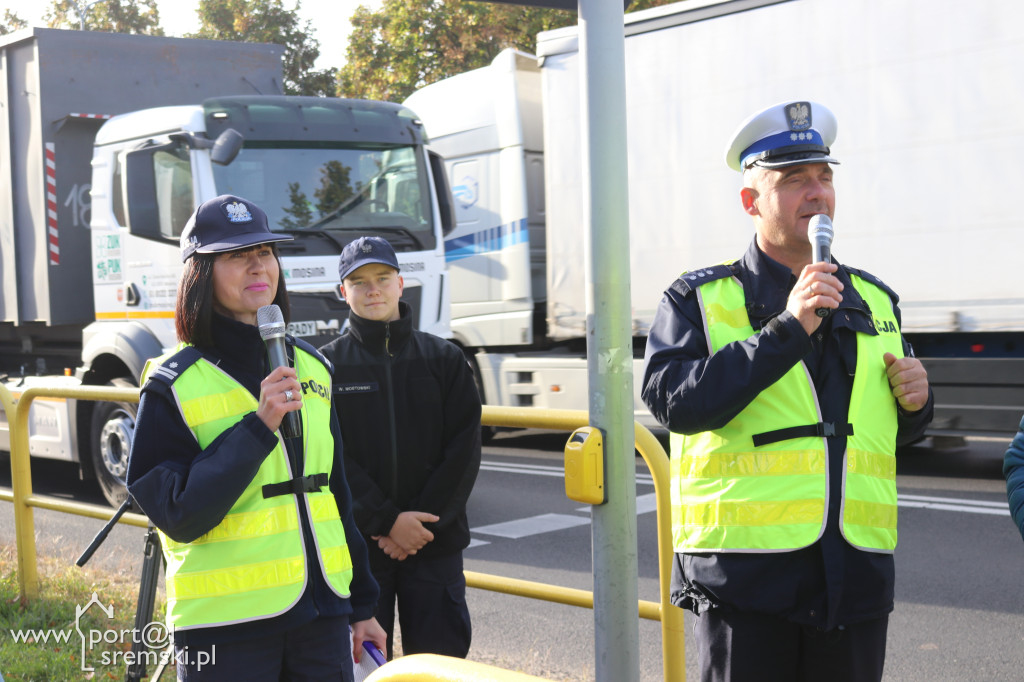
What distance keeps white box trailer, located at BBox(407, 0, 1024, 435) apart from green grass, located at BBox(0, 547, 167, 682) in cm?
429

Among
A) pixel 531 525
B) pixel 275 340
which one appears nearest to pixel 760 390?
pixel 275 340

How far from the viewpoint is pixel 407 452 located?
359 centimetres

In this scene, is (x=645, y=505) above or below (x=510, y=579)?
below

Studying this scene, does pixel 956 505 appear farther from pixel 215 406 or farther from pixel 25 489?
pixel 215 406

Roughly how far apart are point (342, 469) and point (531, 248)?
26.9 ft

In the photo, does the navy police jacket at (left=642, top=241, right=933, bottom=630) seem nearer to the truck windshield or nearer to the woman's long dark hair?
the woman's long dark hair

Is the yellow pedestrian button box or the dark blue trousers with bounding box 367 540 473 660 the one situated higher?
the yellow pedestrian button box

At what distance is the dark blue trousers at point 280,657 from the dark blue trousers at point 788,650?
87 centimetres

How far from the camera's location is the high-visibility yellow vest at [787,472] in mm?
2246

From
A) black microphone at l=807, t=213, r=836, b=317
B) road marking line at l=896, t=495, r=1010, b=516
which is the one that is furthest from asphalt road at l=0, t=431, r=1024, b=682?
black microphone at l=807, t=213, r=836, b=317

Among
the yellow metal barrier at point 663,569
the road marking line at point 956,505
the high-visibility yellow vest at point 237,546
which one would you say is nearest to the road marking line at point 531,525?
the road marking line at point 956,505

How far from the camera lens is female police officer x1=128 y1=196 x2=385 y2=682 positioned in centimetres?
242

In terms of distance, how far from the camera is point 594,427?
227cm

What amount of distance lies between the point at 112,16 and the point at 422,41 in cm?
1294
